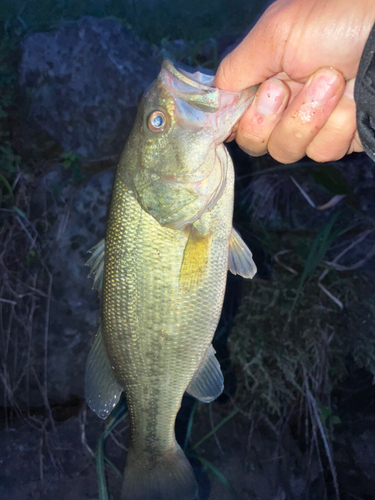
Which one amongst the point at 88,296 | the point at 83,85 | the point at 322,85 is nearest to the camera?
the point at 322,85

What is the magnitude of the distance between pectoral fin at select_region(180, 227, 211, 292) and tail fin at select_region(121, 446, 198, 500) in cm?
104

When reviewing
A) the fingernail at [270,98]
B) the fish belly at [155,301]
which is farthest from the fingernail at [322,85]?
the fish belly at [155,301]

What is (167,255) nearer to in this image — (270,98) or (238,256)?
(238,256)

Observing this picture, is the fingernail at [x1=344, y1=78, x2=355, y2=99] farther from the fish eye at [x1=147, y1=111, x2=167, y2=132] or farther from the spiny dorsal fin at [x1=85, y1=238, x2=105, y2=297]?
the spiny dorsal fin at [x1=85, y1=238, x2=105, y2=297]

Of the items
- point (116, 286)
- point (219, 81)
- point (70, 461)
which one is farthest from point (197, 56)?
point (70, 461)

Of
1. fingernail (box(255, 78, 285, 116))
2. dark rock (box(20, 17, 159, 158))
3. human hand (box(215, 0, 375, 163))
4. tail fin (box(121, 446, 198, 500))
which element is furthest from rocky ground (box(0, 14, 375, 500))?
fingernail (box(255, 78, 285, 116))

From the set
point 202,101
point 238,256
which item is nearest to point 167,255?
point 238,256

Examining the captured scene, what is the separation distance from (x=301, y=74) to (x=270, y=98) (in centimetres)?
14

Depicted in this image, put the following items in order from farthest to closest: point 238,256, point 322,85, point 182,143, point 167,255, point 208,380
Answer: point 208,380
point 238,256
point 167,255
point 182,143
point 322,85

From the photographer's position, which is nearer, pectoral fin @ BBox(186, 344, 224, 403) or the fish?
the fish

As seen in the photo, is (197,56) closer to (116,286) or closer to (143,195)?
(143,195)

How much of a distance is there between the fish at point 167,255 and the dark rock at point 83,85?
1.78m

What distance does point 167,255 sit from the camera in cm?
147

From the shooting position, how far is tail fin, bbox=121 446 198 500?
1770 mm
